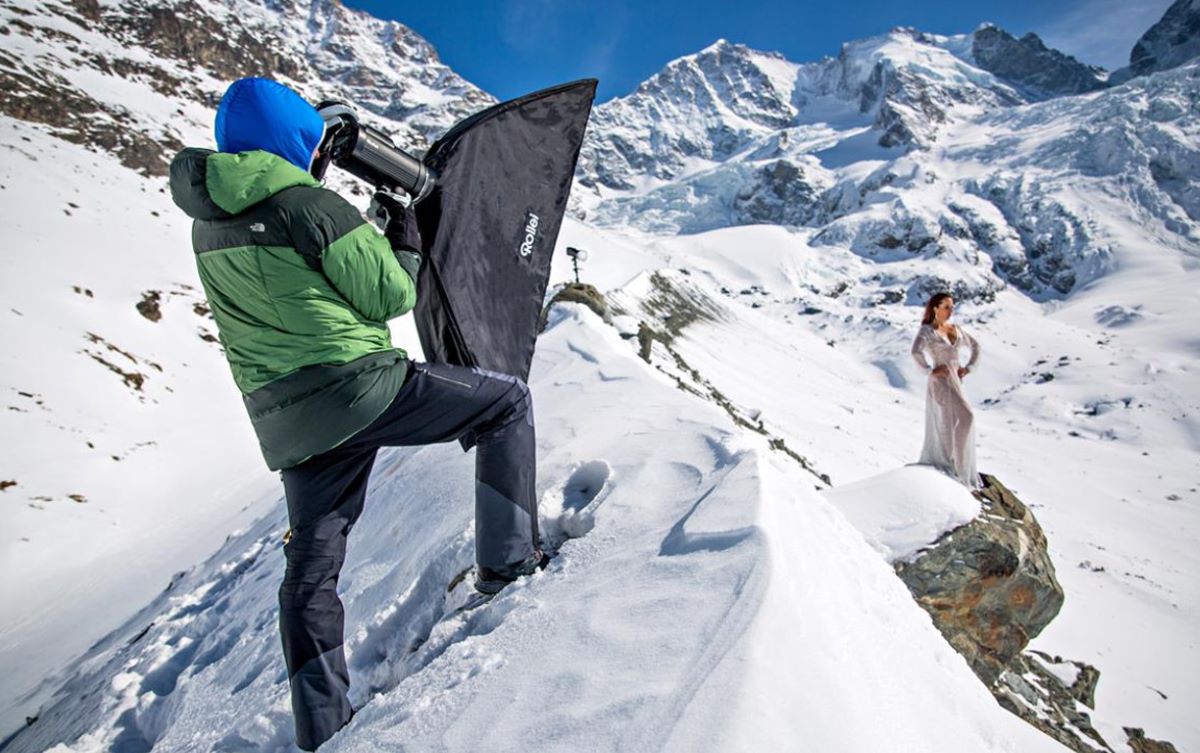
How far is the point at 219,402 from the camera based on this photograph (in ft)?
55.2

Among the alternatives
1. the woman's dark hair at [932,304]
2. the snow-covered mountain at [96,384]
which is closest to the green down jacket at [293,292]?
the snow-covered mountain at [96,384]

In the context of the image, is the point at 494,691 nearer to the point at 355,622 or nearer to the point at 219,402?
the point at 355,622

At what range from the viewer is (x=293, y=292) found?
2041 mm

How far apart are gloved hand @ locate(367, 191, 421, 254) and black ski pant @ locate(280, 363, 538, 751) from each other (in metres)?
0.52

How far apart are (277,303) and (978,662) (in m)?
5.98

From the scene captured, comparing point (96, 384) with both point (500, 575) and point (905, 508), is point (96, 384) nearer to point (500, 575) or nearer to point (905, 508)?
point (500, 575)

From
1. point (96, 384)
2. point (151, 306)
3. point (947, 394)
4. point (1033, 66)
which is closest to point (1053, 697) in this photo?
point (947, 394)

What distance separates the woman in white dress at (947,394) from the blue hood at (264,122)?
6.15m

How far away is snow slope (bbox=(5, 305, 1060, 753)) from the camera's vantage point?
1.65 m

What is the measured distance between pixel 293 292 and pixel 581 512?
1833 millimetres

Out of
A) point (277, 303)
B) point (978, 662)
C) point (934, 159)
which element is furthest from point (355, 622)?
point (934, 159)

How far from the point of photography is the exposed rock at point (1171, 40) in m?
123

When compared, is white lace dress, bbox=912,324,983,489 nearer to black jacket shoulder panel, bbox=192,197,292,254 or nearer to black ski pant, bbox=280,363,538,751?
black ski pant, bbox=280,363,538,751

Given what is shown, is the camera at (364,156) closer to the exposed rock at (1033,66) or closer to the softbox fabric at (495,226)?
the softbox fabric at (495,226)
